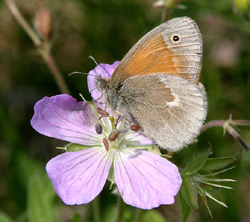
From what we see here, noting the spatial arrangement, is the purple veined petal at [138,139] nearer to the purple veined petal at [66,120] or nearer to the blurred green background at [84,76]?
the purple veined petal at [66,120]

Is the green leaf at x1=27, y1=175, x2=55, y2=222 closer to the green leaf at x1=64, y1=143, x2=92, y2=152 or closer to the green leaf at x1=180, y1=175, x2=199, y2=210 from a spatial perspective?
the green leaf at x1=64, y1=143, x2=92, y2=152

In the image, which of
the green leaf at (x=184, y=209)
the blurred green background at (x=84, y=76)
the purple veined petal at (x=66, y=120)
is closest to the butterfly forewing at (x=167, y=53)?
the purple veined petal at (x=66, y=120)

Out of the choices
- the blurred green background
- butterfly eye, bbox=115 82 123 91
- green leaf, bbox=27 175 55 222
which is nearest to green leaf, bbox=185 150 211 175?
butterfly eye, bbox=115 82 123 91

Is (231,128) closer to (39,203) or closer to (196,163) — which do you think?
(196,163)

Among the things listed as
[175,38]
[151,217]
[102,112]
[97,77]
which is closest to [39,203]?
[151,217]

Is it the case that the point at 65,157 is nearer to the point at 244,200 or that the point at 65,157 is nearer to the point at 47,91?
the point at 47,91

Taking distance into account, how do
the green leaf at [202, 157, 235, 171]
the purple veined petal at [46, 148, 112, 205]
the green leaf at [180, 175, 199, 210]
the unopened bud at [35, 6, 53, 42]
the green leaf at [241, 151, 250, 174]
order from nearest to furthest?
the purple veined petal at [46, 148, 112, 205], the green leaf at [180, 175, 199, 210], the green leaf at [202, 157, 235, 171], the green leaf at [241, 151, 250, 174], the unopened bud at [35, 6, 53, 42]
